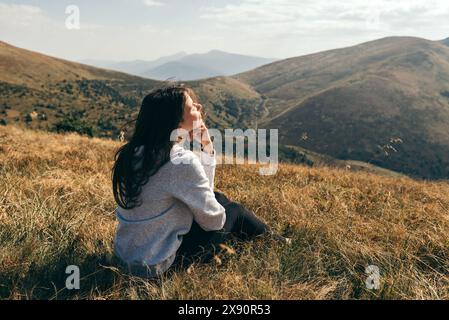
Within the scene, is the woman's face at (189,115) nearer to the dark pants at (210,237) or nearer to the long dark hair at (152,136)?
the long dark hair at (152,136)

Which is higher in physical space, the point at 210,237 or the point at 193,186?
the point at 193,186

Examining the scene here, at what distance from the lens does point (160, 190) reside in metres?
3.68

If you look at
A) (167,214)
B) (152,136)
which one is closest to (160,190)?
(167,214)

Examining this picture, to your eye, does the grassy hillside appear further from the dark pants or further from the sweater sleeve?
the sweater sleeve

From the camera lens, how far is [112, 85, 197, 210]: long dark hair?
3654mm

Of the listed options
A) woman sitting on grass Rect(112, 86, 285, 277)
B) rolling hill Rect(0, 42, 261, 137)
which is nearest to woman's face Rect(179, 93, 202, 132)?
woman sitting on grass Rect(112, 86, 285, 277)

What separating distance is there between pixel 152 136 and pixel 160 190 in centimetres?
50

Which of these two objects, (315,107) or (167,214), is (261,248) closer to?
(167,214)

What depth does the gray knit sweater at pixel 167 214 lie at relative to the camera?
3.58 meters

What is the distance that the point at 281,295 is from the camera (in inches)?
128

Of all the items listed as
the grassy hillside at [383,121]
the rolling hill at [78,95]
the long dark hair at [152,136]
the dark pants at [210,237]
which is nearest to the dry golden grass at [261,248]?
the dark pants at [210,237]

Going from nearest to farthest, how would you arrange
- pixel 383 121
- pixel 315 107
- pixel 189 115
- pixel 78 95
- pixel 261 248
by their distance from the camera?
1. pixel 189 115
2. pixel 261 248
3. pixel 383 121
4. pixel 78 95
5. pixel 315 107

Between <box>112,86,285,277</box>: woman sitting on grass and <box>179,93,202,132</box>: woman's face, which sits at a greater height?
<box>179,93,202,132</box>: woman's face
